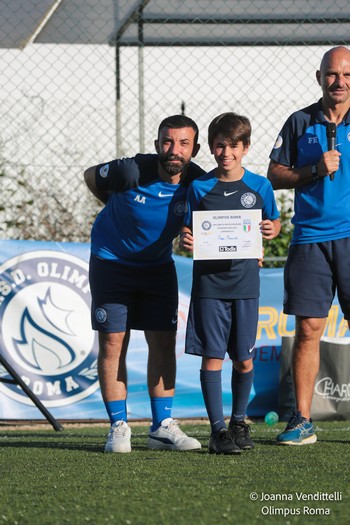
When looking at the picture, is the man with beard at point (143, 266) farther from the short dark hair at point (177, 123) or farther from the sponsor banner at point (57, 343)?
the sponsor banner at point (57, 343)

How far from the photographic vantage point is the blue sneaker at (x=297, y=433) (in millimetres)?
4742

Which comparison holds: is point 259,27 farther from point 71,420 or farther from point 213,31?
point 71,420

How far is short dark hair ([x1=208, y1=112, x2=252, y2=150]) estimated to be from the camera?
460 centimetres

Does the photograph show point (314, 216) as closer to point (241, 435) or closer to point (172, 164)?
point (172, 164)

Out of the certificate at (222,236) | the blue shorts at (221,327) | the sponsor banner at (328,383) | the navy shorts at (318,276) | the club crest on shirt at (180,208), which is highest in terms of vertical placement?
the club crest on shirt at (180,208)

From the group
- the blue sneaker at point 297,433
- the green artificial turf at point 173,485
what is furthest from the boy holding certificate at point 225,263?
the green artificial turf at point 173,485

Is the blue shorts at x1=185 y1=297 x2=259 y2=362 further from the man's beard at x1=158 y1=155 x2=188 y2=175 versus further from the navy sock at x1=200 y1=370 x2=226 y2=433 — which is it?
the man's beard at x1=158 y1=155 x2=188 y2=175

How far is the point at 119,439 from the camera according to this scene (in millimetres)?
4641

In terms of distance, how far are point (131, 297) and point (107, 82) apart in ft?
12.1

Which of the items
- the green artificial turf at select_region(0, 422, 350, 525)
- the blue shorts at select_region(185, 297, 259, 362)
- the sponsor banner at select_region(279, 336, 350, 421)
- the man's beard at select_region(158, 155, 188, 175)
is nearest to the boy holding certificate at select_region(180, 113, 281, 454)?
the blue shorts at select_region(185, 297, 259, 362)

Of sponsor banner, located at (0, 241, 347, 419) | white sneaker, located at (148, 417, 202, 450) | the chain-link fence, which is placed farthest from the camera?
the chain-link fence

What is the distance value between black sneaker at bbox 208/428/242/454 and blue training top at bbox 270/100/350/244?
1025 millimetres

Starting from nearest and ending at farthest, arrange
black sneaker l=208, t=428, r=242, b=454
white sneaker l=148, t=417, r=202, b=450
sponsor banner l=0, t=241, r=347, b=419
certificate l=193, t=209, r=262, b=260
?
black sneaker l=208, t=428, r=242, b=454, certificate l=193, t=209, r=262, b=260, white sneaker l=148, t=417, r=202, b=450, sponsor banner l=0, t=241, r=347, b=419

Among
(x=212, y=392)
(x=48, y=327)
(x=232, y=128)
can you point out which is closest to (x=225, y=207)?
(x=232, y=128)
